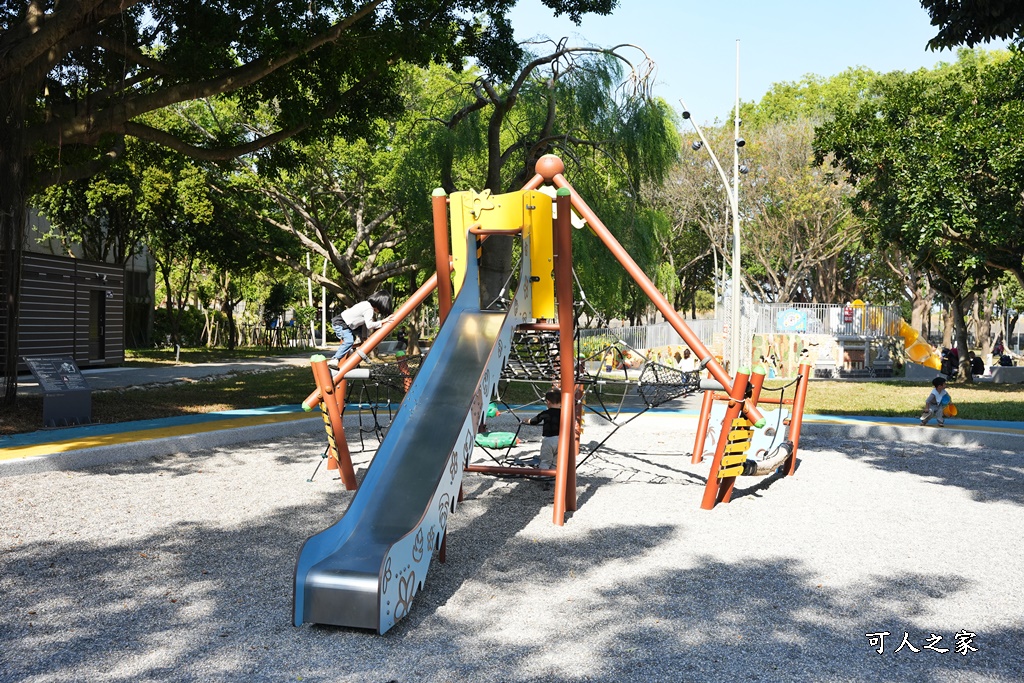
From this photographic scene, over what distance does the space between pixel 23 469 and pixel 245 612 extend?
5.58 m

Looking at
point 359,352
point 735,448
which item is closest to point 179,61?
point 359,352

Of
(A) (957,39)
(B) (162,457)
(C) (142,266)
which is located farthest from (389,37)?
(C) (142,266)

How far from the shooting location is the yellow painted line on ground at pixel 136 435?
991 cm

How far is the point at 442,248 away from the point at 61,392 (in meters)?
7.56

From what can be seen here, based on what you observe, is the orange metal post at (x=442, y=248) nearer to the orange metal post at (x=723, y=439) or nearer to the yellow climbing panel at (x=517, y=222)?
the yellow climbing panel at (x=517, y=222)

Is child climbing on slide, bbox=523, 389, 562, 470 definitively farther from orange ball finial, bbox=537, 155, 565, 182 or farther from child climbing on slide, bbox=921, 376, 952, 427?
child climbing on slide, bbox=921, 376, 952, 427

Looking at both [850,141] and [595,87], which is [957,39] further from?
[850,141]

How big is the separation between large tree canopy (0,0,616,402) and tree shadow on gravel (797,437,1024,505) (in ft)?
29.7

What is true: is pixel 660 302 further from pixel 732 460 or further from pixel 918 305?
pixel 918 305

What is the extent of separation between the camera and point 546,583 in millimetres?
5785

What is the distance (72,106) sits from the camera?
13.0 metres

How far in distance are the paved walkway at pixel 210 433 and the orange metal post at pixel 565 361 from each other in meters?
5.94

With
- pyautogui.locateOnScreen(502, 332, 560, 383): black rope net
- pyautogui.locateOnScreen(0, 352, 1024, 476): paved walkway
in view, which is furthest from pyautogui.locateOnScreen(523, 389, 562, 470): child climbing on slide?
pyautogui.locateOnScreen(0, 352, 1024, 476): paved walkway

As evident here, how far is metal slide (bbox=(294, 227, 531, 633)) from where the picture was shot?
4.80 metres
